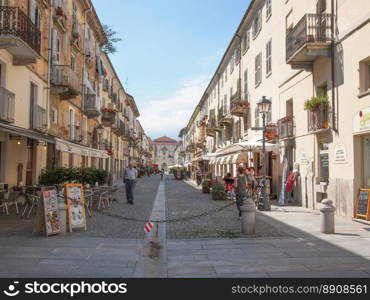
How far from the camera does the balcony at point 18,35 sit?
12.2 meters

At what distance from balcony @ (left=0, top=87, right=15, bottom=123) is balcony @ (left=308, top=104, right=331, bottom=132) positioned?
10.5 metres

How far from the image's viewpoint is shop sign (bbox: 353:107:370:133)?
34.3 ft

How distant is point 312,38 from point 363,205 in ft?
19.2

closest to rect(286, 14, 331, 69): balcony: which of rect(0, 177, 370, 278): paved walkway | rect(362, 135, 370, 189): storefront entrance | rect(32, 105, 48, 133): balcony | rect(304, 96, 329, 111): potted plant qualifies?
rect(304, 96, 329, 111): potted plant

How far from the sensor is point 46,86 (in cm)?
1788

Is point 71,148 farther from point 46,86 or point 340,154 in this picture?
point 340,154

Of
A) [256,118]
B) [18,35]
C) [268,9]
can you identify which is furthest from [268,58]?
[18,35]

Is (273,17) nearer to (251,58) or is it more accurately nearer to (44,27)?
(251,58)

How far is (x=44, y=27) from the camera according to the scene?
17.3 metres

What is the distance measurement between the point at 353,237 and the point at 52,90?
49.7 ft

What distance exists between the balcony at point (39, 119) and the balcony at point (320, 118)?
11125 millimetres

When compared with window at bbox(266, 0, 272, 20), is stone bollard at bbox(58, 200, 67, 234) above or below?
below

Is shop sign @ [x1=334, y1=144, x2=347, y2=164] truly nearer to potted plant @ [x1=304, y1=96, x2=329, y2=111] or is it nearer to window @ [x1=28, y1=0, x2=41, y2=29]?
potted plant @ [x1=304, y1=96, x2=329, y2=111]

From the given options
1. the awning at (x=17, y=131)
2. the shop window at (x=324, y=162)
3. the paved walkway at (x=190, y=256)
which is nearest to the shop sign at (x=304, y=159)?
the shop window at (x=324, y=162)
